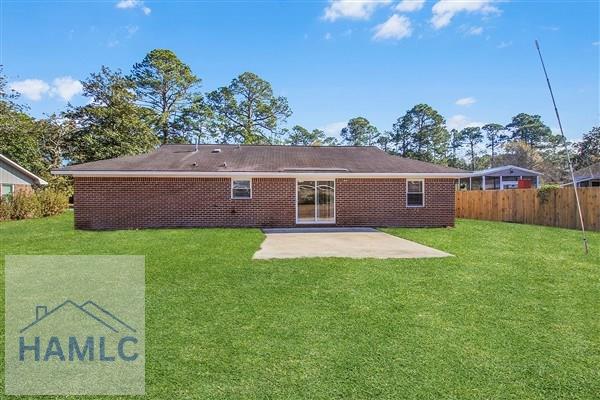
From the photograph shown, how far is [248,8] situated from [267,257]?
384 inches

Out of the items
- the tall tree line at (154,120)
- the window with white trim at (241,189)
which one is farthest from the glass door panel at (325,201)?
the tall tree line at (154,120)

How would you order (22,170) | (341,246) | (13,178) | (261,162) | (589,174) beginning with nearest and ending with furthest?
1. (341,246)
2. (261,162)
3. (13,178)
4. (22,170)
5. (589,174)

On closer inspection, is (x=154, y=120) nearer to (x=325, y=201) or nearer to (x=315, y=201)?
(x=315, y=201)

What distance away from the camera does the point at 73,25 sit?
16.9 metres

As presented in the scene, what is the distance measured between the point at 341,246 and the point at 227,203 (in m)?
6.64

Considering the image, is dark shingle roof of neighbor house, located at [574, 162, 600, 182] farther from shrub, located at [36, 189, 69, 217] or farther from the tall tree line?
shrub, located at [36, 189, 69, 217]

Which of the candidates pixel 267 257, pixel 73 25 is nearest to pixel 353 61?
pixel 73 25

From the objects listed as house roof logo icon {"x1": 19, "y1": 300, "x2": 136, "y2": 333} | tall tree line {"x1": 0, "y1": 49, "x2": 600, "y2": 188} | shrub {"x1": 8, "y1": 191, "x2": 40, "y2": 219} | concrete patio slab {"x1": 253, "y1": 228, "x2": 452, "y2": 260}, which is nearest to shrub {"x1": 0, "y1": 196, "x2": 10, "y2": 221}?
shrub {"x1": 8, "y1": 191, "x2": 40, "y2": 219}

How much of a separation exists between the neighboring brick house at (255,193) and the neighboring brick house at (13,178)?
1233cm

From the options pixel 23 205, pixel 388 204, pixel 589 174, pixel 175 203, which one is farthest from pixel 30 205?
pixel 589 174

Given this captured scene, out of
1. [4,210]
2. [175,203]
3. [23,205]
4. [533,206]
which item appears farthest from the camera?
[23,205]

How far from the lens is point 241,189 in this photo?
16.0 m

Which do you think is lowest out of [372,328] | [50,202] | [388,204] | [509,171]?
[372,328]

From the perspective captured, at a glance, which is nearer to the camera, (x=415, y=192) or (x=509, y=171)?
(x=415, y=192)
